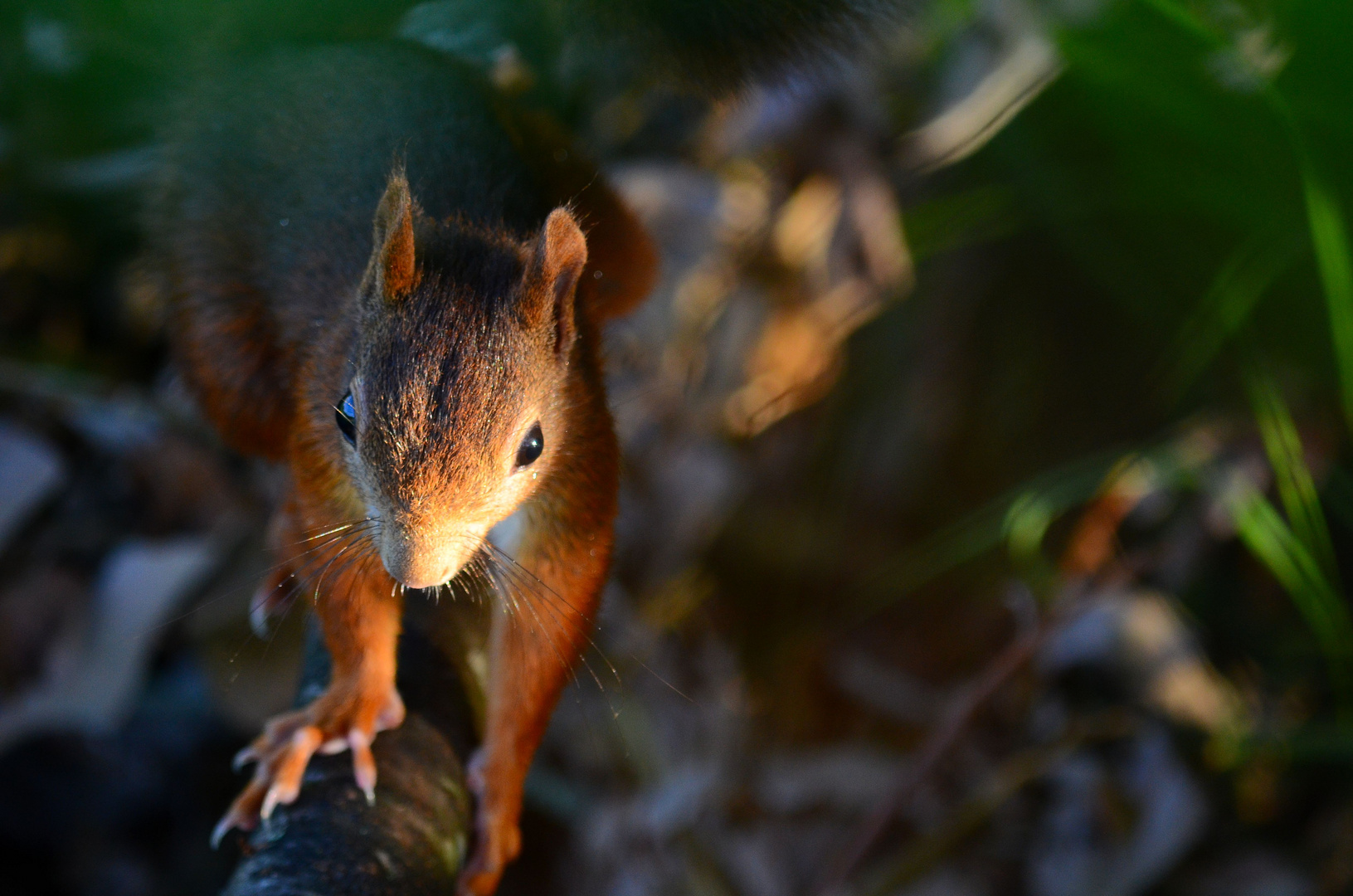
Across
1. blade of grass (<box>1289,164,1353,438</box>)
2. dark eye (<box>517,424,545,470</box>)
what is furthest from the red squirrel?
blade of grass (<box>1289,164,1353,438</box>)

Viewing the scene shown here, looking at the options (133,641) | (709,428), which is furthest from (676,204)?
(133,641)

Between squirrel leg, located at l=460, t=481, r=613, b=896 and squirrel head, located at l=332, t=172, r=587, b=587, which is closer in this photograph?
squirrel head, located at l=332, t=172, r=587, b=587

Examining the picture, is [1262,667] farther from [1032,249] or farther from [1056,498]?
[1032,249]

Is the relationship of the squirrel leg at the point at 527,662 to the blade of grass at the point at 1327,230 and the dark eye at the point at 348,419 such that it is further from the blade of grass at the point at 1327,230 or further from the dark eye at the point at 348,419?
the blade of grass at the point at 1327,230

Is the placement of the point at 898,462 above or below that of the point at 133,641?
below

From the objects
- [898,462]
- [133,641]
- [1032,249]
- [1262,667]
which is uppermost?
[133,641]

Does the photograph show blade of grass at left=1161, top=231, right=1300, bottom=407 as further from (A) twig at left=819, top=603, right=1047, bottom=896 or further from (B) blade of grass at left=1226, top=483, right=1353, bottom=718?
(A) twig at left=819, top=603, right=1047, bottom=896
